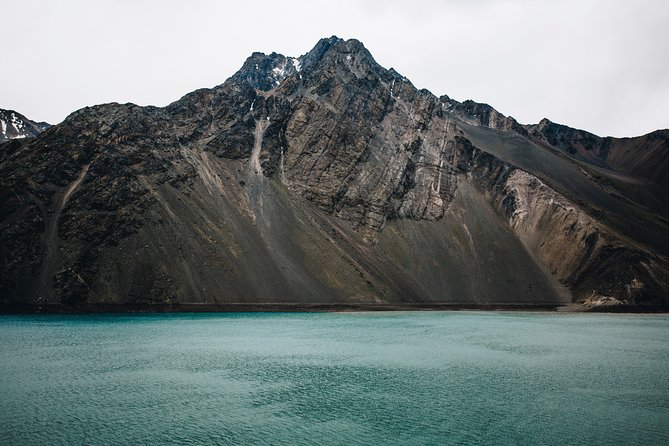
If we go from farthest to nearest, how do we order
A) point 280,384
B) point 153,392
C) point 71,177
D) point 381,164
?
point 381,164
point 71,177
point 280,384
point 153,392

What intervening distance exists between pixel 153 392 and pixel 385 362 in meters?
21.3

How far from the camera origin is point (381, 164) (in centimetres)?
15288

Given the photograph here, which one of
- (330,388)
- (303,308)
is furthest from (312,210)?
(330,388)

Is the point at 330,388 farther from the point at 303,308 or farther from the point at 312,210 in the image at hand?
the point at 312,210

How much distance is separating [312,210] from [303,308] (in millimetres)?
39225

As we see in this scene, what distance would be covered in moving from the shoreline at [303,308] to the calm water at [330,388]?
88.4ft

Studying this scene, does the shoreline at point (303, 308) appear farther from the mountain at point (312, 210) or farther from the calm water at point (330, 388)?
the calm water at point (330, 388)

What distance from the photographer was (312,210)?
13600cm

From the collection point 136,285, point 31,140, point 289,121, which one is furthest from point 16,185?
point 289,121

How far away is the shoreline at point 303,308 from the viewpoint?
89.8 m

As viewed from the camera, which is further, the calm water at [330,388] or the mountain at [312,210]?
the mountain at [312,210]

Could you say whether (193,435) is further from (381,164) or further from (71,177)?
(381,164)

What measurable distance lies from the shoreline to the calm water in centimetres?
2694

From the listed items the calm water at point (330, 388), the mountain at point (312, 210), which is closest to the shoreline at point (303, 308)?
the mountain at point (312, 210)
